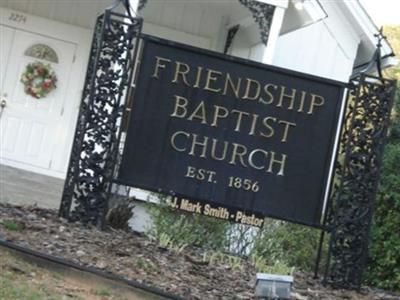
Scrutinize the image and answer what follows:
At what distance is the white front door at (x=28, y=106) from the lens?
13.7 metres

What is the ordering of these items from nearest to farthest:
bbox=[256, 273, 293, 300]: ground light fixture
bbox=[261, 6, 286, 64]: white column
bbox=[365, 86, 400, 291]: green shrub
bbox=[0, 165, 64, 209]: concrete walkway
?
1. bbox=[256, 273, 293, 300]: ground light fixture
2. bbox=[0, 165, 64, 209]: concrete walkway
3. bbox=[365, 86, 400, 291]: green shrub
4. bbox=[261, 6, 286, 64]: white column

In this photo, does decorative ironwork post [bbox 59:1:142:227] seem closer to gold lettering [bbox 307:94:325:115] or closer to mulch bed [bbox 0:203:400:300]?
mulch bed [bbox 0:203:400:300]

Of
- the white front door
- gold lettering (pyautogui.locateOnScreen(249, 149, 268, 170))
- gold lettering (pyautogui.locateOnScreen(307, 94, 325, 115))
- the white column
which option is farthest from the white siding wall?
gold lettering (pyautogui.locateOnScreen(249, 149, 268, 170))

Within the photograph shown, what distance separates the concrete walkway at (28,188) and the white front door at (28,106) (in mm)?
514

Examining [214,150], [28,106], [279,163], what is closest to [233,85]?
[214,150]

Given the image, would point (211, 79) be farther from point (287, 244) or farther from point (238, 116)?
point (287, 244)

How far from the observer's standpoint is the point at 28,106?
544 inches

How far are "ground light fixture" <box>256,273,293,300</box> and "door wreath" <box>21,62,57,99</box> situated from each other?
8.44 metres

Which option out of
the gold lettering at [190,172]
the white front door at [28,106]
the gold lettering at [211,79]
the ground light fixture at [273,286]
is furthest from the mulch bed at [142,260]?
the white front door at [28,106]

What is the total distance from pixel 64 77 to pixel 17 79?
83cm

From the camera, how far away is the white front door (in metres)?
13.7

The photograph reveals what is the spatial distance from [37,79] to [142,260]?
7.84 m

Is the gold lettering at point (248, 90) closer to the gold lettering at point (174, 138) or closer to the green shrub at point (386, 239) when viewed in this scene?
the gold lettering at point (174, 138)

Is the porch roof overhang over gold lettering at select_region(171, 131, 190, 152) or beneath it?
over
